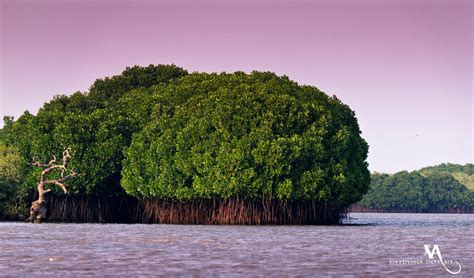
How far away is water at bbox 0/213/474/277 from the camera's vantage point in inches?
1242

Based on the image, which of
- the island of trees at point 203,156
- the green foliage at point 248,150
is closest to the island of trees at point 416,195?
the island of trees at point 203,156

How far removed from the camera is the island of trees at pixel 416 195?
189875mm

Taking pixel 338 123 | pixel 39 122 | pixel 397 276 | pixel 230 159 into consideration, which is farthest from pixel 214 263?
pixel 39 122

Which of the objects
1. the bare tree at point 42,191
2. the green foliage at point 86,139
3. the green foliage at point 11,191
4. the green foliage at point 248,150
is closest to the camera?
the green foliage at point 248,150

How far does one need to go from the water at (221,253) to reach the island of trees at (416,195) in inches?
5382

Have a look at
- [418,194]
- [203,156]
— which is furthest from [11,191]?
[418,194]

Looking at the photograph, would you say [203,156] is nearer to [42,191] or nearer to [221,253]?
[42,191]

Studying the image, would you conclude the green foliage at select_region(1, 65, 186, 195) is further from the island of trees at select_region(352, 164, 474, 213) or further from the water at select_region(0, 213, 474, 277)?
the island of trees at select_region(352, 164, 474, 213)

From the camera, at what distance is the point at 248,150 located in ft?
223

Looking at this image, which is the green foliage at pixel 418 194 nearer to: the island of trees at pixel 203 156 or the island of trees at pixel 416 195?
the island of trees at pixel 416 195

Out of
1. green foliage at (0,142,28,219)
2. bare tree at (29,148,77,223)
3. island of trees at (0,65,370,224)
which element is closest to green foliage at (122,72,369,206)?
island of trees at (0,65,370,224)

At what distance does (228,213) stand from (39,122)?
59.9ft

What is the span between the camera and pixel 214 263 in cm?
3400

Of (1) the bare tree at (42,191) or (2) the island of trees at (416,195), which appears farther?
(2) the island of trees at (416,195)
